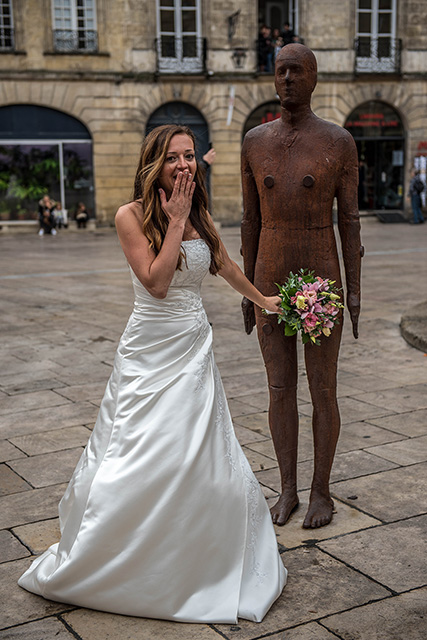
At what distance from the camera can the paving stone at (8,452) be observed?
4.89 metres

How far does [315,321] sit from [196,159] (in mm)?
926

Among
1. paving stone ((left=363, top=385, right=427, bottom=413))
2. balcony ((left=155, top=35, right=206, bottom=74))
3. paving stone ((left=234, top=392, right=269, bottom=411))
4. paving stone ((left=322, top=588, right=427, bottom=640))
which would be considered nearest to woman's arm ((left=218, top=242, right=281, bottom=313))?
paving stone ((left=322, top=588, right=427, bottom=640))

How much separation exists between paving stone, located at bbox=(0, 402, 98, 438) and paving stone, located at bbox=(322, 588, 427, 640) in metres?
2.92

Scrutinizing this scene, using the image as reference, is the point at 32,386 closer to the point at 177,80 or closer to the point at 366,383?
the point at 366,383

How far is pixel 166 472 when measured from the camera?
3.09m

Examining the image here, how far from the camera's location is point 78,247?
64.7ft

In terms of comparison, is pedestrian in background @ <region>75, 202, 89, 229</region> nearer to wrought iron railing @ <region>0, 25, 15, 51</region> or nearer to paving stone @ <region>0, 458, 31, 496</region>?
wrought iron railing @ <region>0, 25, 15, 51</region>

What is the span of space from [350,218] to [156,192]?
104cm

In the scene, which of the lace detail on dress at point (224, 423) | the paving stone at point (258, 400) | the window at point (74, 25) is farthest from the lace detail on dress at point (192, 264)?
the window at point (74, 25)

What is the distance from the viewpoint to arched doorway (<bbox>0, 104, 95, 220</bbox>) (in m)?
24.2

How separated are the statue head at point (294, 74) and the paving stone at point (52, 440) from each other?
2595mm

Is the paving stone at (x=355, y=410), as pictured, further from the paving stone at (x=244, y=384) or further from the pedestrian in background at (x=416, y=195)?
the pedestrian in background at (x=416, y=195)

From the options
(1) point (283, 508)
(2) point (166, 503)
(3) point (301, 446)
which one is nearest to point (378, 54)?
(3) point (301, 446)

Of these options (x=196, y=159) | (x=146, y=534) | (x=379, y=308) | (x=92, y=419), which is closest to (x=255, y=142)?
(x=196, y=159)
